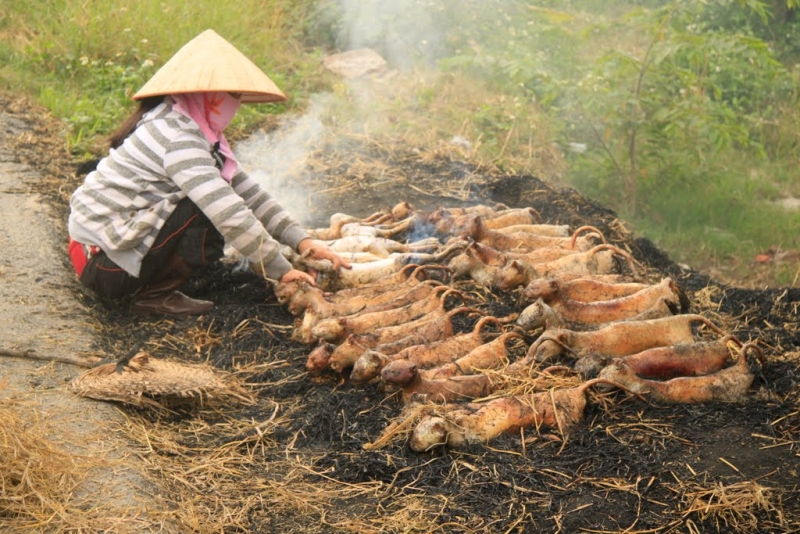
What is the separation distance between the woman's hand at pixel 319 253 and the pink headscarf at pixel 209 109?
810mm

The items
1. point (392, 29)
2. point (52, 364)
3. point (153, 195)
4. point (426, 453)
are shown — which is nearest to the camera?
point (426, 453)

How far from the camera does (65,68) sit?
880 cm

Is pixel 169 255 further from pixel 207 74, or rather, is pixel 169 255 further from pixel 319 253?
pixel 207 74

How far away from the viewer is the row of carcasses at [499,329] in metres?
4.09

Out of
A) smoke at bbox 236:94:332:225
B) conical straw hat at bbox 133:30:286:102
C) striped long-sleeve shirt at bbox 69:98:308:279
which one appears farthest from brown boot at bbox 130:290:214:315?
smoke at bbox 236:94:332:225

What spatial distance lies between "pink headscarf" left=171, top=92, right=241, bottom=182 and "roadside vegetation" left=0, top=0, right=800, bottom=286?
2.95 m

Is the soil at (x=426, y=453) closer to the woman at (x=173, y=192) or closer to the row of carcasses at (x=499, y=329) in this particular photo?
the row of carcasses at (x=499, y=329)

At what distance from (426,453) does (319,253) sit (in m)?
2.08

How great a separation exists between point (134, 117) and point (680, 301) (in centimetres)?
340

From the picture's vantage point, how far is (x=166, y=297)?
17.7 feet

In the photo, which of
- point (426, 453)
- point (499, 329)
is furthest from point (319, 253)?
point (426, 453)

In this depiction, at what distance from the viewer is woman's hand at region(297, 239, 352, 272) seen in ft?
18.1

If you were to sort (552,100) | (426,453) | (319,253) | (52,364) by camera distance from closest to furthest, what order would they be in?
1. (426,453)
2. (52,364)
3. (319,253)
4. (552,100)

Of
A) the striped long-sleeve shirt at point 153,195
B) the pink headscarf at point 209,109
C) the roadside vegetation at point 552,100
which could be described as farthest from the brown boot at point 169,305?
the roadside vegetation at point 552,100
